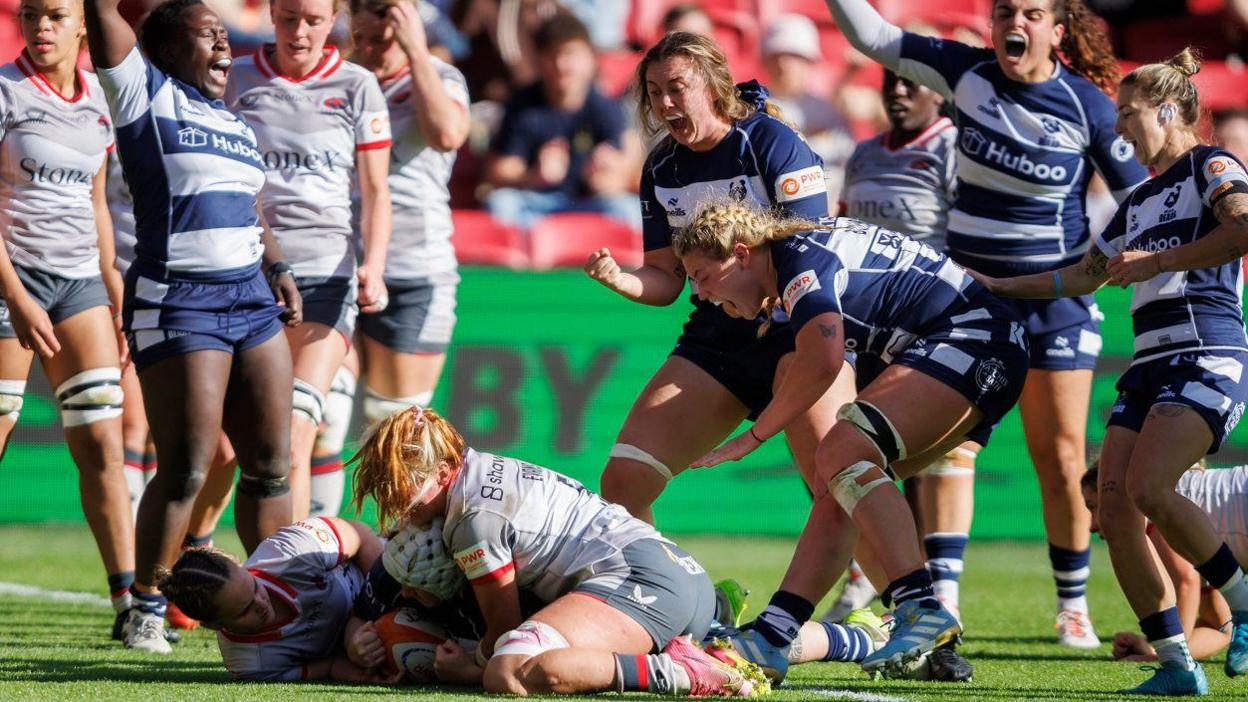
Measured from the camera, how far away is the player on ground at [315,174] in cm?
625

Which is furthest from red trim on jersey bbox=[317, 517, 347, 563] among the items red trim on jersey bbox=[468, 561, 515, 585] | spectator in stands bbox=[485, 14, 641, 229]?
spectator in stands bbox=[485, 14, 641, 229]

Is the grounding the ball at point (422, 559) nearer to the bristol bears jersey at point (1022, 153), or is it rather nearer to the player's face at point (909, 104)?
the bristol bears jersey at point (1022, 153)

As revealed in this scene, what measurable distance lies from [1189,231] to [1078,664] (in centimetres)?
169

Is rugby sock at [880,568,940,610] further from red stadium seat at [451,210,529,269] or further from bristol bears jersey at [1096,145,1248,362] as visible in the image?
red stadium seat at [451,210,529,269]

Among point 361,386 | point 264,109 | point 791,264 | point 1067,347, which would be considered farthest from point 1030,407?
point 361,386

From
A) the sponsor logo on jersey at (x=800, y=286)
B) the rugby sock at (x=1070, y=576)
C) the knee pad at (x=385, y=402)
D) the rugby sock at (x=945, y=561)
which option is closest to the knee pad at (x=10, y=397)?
the knee pad at (x=385, y=402)

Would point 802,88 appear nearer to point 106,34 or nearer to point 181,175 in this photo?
point 181,175

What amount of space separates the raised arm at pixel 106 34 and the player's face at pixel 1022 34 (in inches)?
126

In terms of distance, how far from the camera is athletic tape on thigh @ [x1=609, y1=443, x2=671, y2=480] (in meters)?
5.14

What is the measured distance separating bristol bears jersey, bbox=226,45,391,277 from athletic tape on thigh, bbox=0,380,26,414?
3.74 ft

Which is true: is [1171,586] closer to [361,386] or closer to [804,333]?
[804,333]

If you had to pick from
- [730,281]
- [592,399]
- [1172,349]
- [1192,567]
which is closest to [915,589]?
[730,281]

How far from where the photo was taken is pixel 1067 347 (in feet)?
20.5

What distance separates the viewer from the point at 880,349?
490 cm
